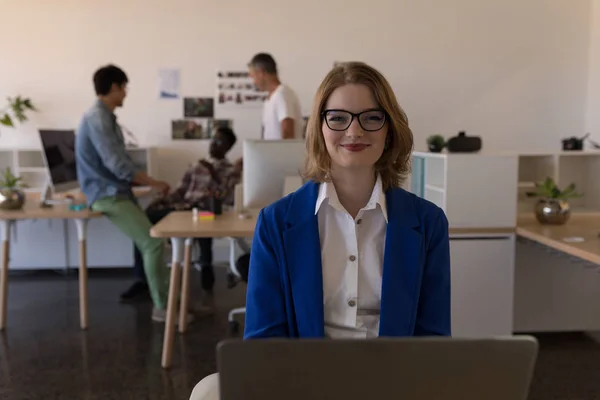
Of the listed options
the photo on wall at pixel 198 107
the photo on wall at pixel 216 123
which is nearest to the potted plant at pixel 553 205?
the photo on wall at pixel 216 123

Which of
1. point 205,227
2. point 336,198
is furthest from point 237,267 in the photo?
point 336,198

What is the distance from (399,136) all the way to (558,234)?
192 centimetres

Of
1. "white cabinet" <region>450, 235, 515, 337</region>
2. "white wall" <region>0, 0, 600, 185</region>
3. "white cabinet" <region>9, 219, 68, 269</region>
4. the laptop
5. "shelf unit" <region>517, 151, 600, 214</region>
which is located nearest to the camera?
the laptop

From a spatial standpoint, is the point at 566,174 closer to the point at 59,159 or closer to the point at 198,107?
the point at 198,107

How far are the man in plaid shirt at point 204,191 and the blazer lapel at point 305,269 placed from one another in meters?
3.22

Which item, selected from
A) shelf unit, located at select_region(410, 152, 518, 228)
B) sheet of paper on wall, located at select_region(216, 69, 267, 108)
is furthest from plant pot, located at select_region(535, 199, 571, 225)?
sheet of paper on wall, located at select_region(216, 69, 267, 108)

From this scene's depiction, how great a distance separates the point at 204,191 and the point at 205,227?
1581 mm

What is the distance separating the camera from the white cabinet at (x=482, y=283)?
3170mm

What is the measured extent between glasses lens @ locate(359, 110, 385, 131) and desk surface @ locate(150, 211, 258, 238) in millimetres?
1672

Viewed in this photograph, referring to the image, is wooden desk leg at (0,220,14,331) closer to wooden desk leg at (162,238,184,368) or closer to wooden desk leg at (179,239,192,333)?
wooden desk leg at (179,239,192,333)

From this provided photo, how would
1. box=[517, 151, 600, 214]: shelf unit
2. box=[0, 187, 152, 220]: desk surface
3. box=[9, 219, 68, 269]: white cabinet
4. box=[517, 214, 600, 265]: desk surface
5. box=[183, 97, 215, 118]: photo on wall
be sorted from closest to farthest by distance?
box=[517, 214, 600, 265]: desk surface
box=[0, 187, 152, 220]: desk surface
box=[517, 151, 600, 214]: shelf unit
box=[9, 219, 68, 269]: white cabinet
box=[183, 97, 215, 118]: photo on wall

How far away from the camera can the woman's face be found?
124 centimetres

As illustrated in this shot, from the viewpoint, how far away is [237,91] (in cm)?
533

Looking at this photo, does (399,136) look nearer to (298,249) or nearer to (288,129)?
(298,249)
